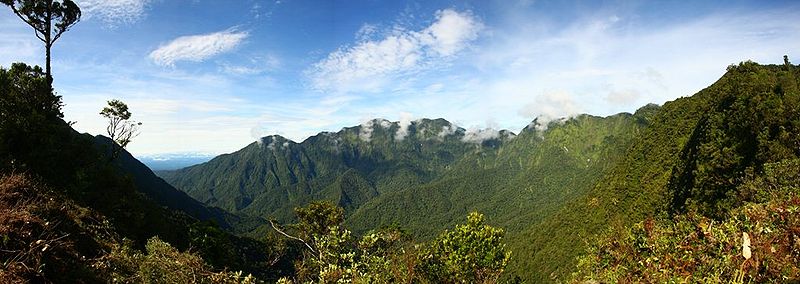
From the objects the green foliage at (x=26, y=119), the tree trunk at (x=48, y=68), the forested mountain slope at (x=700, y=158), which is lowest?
the forested mountain slope at (x=700, y=158)

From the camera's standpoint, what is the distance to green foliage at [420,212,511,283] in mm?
19141

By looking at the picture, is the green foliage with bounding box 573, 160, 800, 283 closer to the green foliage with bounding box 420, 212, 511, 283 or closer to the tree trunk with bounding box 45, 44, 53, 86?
the green foliage with bounding box 420, 212, 511, 283

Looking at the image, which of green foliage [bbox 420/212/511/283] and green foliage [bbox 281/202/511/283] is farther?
green foliage [bbox 420/212/511/283]

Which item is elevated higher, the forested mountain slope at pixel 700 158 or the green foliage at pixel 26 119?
the green foliage at pixel 26 119

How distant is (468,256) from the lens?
67.3 ft

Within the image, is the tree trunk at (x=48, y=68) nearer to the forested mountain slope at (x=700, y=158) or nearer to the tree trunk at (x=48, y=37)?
the tree trunk at (x=48, y=37)

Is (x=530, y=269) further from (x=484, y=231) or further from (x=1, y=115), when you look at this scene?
(x=1, y=115)

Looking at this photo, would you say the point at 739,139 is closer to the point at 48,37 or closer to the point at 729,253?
the point at 729,253

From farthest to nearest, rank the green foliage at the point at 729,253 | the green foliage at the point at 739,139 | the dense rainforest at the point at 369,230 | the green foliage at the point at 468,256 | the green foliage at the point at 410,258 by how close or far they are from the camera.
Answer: the green foliage at the point at 739,139
the green foliage at the point at 468,256
the green foliage at the point at 410,258
the dense rainforest at the point at 369,230
the green foliage at the point at 729,253

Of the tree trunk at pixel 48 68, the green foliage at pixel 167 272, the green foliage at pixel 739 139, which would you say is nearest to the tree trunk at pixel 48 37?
the tree trunk at pixel 48 68

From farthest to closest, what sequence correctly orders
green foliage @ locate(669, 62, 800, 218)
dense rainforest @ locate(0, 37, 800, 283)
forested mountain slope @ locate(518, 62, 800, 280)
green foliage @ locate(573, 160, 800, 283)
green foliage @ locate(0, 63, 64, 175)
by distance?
forested mountain slope @ locate(518, 62, 800, 280)
green foliage @ locate(669, 62, 800, 218)
green foliage @ locate(0, 63, 64, 175)
dense rainforest @ locate(0, 37, 800, 283)
green foliage @ locate(573, 160, 800, 283)

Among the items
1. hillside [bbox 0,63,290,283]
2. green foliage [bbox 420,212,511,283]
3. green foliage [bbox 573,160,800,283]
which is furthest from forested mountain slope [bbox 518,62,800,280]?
hillside [bbox 0,63,290,283]

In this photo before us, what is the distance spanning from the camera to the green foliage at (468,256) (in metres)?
19.1

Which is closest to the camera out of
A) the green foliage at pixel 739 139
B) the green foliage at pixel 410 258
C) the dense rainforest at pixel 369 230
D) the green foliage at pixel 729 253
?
the green foliage at pixel 729 253
